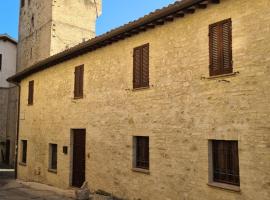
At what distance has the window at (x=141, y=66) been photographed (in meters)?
10.7

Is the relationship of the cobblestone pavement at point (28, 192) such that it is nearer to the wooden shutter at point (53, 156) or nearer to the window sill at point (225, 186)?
the wooden shutter at point (53, 156)

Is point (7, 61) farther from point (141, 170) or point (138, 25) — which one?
point (141, 170)

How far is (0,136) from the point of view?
28.4 meters

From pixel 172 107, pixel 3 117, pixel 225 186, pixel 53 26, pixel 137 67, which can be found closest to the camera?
pixel 225 186

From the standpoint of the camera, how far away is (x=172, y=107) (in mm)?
9562

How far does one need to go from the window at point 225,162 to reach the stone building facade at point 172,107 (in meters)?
0.03

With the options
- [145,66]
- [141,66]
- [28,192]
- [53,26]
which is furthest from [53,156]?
[53,26]

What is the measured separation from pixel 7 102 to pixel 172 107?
75.3ft

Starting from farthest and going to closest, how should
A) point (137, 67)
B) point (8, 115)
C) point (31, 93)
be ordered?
1. point (8, 115)
2. point (31, 93)
3. point (137, 67)

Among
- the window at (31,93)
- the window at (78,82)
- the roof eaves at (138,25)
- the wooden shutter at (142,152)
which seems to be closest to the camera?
the roof eaves at (138,25)

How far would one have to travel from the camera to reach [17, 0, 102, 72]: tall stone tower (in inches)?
944

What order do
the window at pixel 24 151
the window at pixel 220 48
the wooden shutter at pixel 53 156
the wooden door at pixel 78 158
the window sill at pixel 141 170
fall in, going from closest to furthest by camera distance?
the window at pixel 220 48 → the window sill at pixel 141 170 → the wooden door at pixel 78 158 → the wooden shutter at pixel 53 156 → the window at pixel 24 151

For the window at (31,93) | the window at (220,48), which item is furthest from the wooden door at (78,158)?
the window at (220,48)

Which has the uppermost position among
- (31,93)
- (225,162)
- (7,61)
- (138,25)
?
(7,61)
